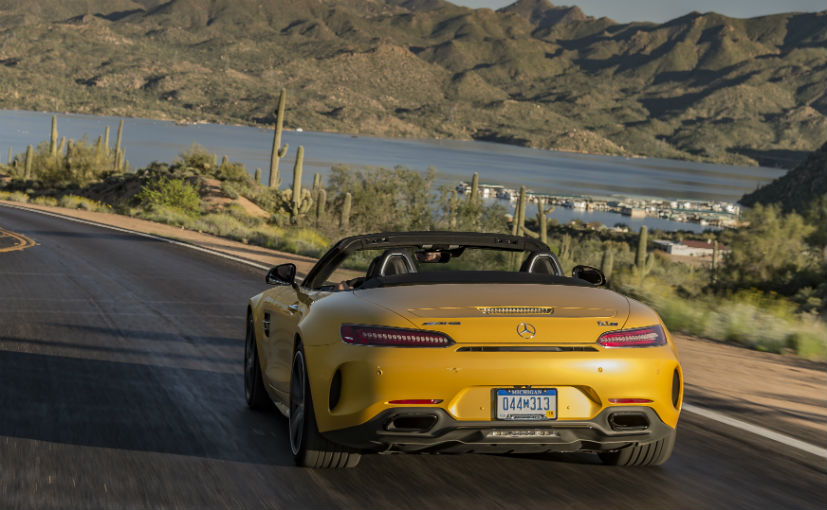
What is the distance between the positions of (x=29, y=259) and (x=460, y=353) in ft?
49.2

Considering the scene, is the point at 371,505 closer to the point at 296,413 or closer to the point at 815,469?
the point at 296,413

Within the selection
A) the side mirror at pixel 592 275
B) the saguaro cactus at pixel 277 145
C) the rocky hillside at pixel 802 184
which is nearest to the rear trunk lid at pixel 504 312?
the side mirror at pixel 592 275

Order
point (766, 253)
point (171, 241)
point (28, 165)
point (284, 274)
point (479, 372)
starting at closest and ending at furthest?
point (479, 372), point (284, 274), point (171, 241), point (766, 253), point (28, 165)

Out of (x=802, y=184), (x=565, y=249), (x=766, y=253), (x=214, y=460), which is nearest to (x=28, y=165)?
(x=565, y=249)

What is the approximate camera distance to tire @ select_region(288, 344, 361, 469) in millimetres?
5062

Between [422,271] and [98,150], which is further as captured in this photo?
[98,150]

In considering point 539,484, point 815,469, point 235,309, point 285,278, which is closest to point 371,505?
point 539,484

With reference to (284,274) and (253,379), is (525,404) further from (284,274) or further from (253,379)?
(253,379)

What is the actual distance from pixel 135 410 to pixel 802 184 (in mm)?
93861

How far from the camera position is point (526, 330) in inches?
182

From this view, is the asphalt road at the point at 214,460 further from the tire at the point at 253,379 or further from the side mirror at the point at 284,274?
the side mirror at the point at 284,274

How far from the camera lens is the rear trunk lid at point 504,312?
15.1ft

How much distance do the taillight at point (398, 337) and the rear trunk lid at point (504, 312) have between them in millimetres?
37

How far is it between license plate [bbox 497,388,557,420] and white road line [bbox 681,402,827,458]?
101 inches
